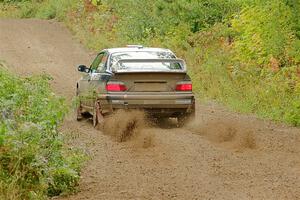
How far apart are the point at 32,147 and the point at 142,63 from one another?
6573 mm

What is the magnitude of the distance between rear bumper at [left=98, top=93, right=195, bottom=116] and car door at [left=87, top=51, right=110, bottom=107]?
31cm

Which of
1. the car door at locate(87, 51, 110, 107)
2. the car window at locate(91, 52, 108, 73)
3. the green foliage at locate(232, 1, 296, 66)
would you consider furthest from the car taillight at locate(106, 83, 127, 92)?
the green foliage at locate(232, 1, 296, 66)

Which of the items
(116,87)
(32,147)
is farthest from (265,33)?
(32,147)

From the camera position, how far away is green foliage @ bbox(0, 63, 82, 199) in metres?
7.57

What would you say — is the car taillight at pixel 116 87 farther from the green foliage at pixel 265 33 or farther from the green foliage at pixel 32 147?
the green foliage at pixel 265 33

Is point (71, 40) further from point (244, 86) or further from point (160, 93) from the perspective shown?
point (160, 93)

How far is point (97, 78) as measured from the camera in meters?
14.6

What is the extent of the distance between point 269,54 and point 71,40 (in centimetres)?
1565

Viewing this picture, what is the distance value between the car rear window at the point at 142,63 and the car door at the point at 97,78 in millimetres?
254

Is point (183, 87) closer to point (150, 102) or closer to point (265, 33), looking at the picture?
point (150, 102)

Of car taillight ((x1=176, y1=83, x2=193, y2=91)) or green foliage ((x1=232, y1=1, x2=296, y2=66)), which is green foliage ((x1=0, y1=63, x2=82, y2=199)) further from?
green foliage ((x1=232, y1=1, x2=296, y2=66))

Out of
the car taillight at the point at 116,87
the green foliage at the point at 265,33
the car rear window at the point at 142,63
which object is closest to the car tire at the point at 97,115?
the car taillight at the point at 116,87

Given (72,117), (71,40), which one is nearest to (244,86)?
(72,117)

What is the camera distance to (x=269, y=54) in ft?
65.1
